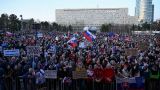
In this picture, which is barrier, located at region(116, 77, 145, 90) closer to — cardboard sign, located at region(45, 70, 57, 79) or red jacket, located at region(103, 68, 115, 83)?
red jacket, located at region(103, 68, 115, 83)

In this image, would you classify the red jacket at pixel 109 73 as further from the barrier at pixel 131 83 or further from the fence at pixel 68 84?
the barrier at pixel 131 83

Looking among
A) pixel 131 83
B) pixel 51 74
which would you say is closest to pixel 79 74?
pixel 51 74

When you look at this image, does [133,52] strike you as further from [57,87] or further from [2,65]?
[2,65]

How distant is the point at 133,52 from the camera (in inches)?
891

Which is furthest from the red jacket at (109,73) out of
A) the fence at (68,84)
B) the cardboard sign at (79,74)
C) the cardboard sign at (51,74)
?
the cardboard sign at (51,74)

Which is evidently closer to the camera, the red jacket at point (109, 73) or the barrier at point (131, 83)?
the barrier at point (131, 83)

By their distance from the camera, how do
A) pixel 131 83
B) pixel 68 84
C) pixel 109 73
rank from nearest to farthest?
1. pixel 131 83
2. pixel 109 73
3. pixel 68 84

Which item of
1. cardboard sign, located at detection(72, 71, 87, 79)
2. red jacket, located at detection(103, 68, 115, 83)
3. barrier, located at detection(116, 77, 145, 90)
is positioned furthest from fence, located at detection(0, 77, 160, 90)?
cardboard sign, located at detection(72, 71, 87, 79)

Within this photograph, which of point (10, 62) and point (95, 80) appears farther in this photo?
point (10, 62)

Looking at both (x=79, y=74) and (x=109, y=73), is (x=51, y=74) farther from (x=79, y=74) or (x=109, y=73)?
(x=109, y=73)

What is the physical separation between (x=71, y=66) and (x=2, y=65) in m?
3.35

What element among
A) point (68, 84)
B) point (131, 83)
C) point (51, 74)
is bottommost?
point (68, 84)

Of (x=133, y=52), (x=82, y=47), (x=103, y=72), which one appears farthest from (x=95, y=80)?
(x=82, y=47)

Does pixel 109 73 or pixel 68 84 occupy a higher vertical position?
pixel 109 73
